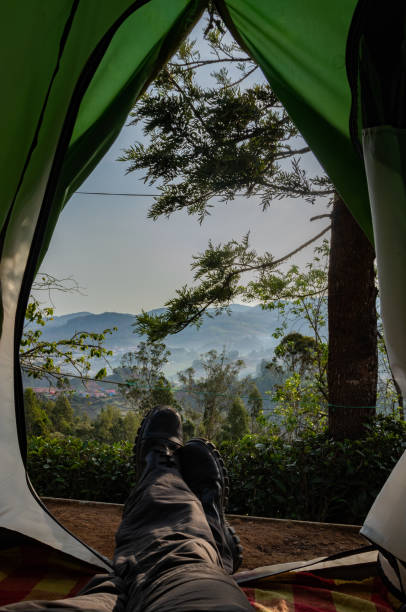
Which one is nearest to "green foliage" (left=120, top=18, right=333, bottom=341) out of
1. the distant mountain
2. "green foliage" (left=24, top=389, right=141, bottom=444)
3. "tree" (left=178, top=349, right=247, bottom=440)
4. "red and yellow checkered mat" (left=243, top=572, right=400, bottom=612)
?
the distant mountain

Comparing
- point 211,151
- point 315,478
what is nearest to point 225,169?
point 211,151

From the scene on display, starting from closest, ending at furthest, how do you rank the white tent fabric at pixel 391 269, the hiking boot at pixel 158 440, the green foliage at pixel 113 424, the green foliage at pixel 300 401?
the white tent fabric at pixel 391 269
the hiking boot at pixel 158 440
the green foliage at pixel 300 401
the green foliage at pixel 113 424

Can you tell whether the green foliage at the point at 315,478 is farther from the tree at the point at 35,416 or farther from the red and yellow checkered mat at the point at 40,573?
the tree at the point at 35,416

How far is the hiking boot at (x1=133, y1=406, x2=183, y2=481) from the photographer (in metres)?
1.26

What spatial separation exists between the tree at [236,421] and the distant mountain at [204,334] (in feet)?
2.05

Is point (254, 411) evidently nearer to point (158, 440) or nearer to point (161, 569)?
point (158, 440)

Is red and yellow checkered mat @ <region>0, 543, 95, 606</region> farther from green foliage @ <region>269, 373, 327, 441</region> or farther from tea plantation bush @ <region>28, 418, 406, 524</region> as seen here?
green foliage @ <region>269, 373, 327, 441</region>

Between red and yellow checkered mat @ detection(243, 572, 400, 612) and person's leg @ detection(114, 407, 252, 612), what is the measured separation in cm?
17

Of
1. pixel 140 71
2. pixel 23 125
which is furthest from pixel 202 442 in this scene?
pixel 140 71

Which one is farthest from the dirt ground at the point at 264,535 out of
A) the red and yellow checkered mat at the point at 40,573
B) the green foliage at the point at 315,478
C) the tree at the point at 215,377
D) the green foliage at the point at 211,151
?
the tree at the point at 215,377

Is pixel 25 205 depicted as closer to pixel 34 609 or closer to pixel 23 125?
pixel 23 125

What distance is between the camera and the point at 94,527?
1571mm

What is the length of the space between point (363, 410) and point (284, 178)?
1.77 m

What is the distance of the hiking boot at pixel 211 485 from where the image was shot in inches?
41.7
